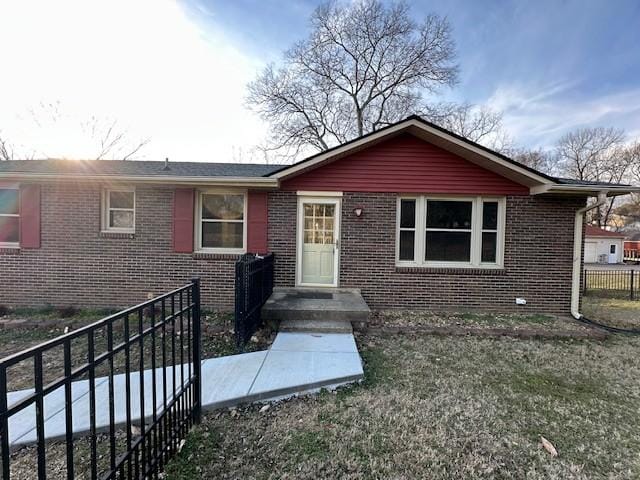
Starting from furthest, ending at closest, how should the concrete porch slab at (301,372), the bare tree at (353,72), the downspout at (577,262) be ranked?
the bare tree at (353,72) < the downspout at (577,262) < the concrete porch slab at (301,372)

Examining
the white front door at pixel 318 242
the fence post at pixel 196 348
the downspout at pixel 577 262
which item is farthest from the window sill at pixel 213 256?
the downspout at pixel 577 262

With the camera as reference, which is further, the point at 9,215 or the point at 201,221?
the point at 201,221

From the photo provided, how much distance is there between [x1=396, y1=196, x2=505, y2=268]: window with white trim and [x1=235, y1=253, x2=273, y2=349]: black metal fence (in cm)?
312

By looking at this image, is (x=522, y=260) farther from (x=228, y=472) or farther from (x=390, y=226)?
(x=228, y=472)

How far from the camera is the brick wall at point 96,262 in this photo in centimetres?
684

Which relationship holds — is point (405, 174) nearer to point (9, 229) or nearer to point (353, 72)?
point (9, 229)

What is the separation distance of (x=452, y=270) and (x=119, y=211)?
7411 millimetres

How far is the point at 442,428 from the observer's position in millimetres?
2807

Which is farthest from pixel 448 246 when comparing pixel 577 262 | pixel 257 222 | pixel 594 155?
pixel 594 155

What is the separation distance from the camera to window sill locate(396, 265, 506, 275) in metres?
6.86

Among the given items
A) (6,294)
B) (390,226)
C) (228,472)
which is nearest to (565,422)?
(228,472)

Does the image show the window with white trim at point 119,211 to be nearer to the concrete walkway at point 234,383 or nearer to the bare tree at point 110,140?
the concrete walkway at point 234,383

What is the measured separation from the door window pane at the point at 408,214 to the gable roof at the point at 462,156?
1.36 m

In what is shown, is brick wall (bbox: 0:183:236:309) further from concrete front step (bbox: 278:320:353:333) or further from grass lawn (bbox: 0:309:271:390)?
concrete front step (bbox: 278:320:353:333)
